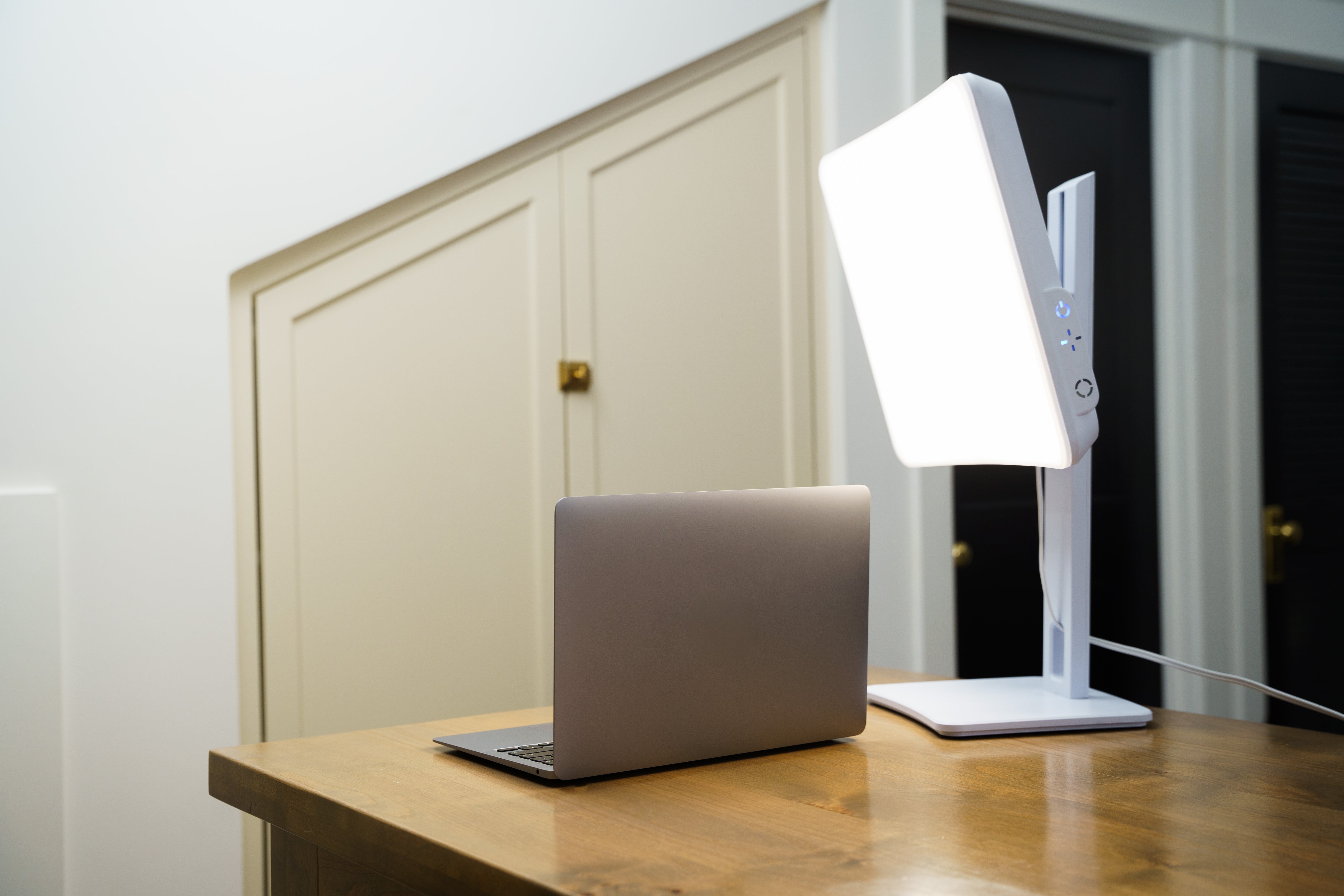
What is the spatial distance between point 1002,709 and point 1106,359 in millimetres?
1968

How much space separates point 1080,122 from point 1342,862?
241 cm

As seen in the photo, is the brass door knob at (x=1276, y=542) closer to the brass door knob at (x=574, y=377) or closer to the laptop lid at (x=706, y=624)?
the brass door knob at (x=574, y=377)

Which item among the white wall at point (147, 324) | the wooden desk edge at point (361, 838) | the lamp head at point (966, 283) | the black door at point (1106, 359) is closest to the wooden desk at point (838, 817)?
the wooden desk edge at point (361, 838)

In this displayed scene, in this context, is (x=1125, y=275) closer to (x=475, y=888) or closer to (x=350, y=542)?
(x=350, y=542)

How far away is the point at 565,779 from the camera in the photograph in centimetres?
75

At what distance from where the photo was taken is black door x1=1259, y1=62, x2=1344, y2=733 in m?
2.83

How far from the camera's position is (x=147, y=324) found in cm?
170

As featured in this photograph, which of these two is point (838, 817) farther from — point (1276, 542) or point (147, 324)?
point (1276, 542)

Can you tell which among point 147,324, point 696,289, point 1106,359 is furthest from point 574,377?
point 1106,359

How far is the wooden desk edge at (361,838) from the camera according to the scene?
0.59m

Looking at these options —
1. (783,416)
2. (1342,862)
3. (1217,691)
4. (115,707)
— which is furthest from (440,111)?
(1217,691)

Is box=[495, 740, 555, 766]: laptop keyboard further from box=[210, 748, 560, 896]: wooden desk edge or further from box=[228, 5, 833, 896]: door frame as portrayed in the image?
box=[228, 5, 833, 896]: door frame

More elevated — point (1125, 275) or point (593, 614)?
point (1125, 275)

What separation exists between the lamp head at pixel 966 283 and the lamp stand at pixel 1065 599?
0.09 m
